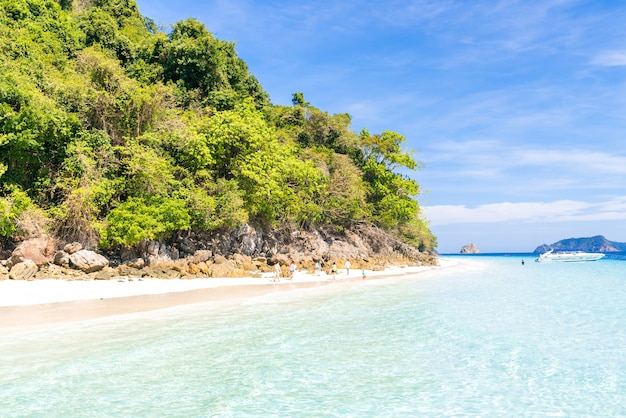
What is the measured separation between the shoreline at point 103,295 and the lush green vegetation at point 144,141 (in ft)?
12.4

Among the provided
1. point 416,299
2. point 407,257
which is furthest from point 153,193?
point 407,257

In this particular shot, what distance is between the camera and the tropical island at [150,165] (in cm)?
1991

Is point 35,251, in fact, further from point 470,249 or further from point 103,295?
point 470,249

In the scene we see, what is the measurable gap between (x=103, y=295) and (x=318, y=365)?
1076 cm

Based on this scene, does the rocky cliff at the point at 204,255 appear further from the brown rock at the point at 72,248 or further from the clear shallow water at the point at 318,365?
the clear shallow water at the point at 318,365

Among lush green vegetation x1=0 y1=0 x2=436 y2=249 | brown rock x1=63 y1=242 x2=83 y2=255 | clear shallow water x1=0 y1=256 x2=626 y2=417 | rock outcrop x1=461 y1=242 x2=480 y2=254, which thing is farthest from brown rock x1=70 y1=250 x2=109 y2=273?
rock outcrop x1=461 y1=242 x2=480 y2=254

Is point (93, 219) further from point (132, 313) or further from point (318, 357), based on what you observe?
point (318, 357)

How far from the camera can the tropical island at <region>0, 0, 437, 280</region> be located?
784 inches

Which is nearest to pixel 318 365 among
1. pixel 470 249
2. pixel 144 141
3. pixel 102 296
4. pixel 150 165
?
pixel 102 296

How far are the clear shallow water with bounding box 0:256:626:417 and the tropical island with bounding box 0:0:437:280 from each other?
9.75 metres

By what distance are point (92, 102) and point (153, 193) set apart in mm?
6053

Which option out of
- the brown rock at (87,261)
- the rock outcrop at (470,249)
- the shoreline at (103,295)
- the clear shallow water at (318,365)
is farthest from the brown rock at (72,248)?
the rock outcrop at (470,249)

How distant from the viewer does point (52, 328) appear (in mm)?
10391

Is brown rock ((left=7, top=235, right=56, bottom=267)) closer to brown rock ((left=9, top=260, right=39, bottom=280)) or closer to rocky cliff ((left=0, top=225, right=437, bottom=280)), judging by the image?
rocky cliff ((left=0, top=225, right=437, bottom=280))
